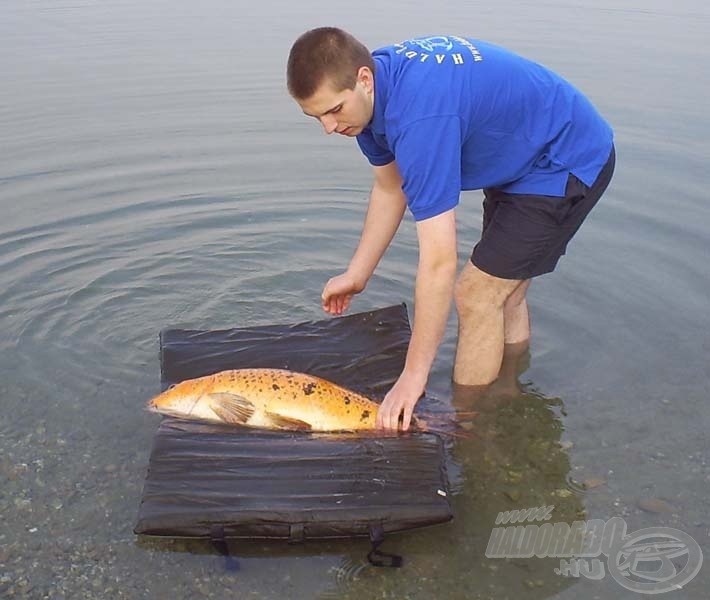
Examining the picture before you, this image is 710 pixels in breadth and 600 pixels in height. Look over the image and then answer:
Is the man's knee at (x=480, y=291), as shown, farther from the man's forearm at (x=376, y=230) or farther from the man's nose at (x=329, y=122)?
the man's nose at (x=329, y=122)

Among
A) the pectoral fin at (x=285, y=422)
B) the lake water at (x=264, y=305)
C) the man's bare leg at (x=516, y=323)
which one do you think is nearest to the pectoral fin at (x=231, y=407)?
the pectoral fin at (x=285, y=422)

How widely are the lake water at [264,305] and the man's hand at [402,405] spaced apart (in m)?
0.48

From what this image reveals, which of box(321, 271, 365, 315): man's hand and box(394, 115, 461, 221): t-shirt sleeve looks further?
box(321, 271, 365, 315): man's hand

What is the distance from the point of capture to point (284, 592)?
365 centimetres

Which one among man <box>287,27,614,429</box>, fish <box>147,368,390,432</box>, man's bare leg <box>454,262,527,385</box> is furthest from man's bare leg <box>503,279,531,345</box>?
fish <box>147,368,390,432</box>

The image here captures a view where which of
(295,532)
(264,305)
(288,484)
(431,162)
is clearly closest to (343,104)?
(431,162)

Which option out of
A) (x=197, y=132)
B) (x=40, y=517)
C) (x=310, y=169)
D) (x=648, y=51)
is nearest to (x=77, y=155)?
(x=197, y=132)

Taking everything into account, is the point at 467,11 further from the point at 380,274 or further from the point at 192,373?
the point at 192,373

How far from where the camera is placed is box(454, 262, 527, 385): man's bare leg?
190 inches

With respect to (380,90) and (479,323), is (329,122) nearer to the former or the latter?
(380,90)

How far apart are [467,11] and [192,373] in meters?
16.3

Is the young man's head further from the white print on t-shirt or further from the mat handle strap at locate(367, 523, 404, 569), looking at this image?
the mat handle strap at locate(367, 523, 404, 569)

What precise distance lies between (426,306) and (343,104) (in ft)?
3.53

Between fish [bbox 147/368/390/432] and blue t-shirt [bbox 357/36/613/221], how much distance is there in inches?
42.6
